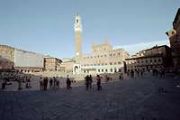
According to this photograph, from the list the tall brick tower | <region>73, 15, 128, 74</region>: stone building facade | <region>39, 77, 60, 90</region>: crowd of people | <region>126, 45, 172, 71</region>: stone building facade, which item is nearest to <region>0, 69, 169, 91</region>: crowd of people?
<region>39, 77, 60, 90</region>: crowd of people

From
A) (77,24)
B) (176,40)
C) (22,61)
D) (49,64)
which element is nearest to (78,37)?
(77,24)

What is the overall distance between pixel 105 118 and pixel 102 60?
77766 millimetres

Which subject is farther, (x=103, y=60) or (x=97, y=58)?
(x=97, y=58)

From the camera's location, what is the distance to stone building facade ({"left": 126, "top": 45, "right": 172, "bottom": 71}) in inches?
2598

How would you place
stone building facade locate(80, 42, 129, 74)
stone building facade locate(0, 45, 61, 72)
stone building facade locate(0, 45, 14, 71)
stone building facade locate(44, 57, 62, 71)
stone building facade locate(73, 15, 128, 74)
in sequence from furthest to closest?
stone building facade locate(44, 57, 62, 71) → stone building facade locate(73, 15, 128, 74) → stone building facade locate(80, 42, 129, 74) → stone building facade locate(0, 45, 61, 72) → stone building facade locate(0, 45, 14, 71)

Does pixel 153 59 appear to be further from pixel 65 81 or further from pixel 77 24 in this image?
pixel 77 24

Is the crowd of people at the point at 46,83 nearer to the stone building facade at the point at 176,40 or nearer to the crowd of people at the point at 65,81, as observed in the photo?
the crowd of people at the point at 65,81

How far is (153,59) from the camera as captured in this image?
222 feet

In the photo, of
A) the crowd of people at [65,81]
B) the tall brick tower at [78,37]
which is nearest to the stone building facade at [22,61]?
the tall brick tower at [78,37]

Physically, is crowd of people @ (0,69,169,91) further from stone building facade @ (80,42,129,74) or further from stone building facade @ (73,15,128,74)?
stone building facade @ (73,15,128,74)

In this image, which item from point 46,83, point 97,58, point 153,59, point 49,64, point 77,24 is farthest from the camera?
point 77,24

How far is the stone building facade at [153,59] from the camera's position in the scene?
66000 mm

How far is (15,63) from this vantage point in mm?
77438

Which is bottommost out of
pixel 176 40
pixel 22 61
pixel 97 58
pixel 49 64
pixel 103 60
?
pixel 49 64
